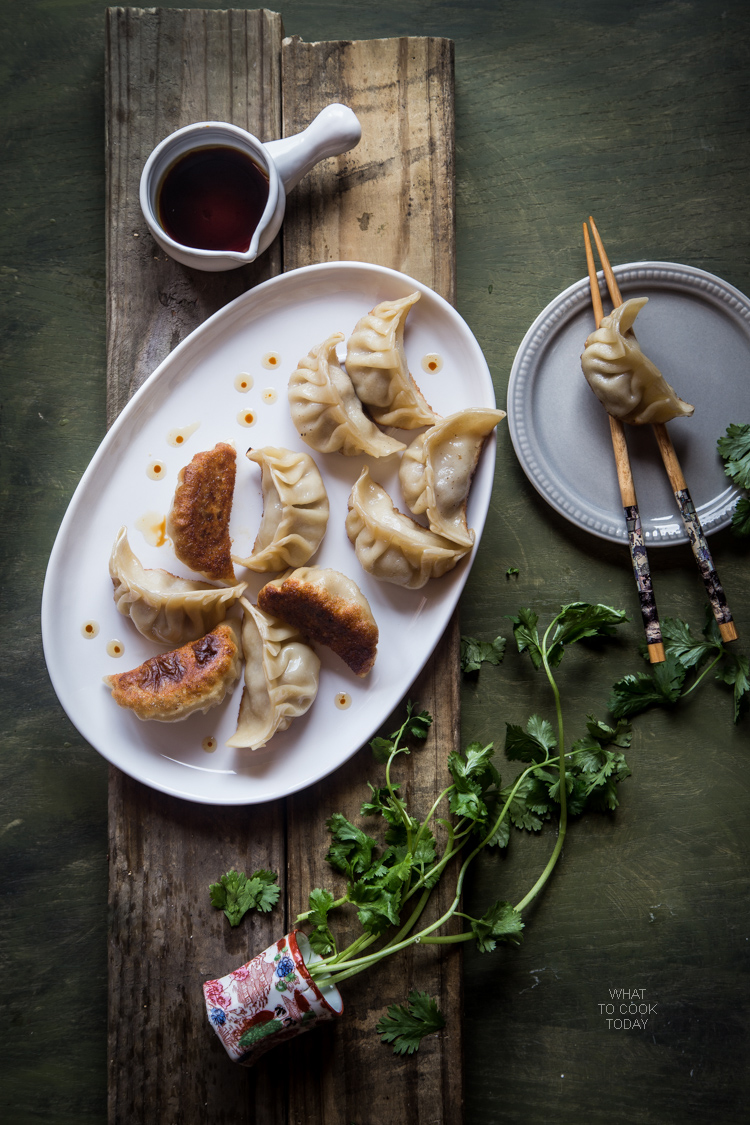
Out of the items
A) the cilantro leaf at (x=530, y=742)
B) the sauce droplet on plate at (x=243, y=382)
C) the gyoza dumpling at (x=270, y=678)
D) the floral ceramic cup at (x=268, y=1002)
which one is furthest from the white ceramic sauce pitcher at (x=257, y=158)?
the floral ceramic cup at (x=268, y=1002)

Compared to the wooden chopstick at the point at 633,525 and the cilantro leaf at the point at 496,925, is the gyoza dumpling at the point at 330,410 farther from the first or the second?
the cilantro leaf at the point at 496,925

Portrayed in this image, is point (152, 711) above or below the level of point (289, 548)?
below

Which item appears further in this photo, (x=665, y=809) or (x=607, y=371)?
(x=665, y=809)

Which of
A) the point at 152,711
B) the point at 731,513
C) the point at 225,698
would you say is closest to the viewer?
the point at 152,711

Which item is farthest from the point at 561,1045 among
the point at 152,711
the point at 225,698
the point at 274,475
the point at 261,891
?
the point at 274,475

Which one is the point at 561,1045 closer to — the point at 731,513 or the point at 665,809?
the point at 665,809

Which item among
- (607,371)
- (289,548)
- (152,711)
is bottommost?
(152,711)

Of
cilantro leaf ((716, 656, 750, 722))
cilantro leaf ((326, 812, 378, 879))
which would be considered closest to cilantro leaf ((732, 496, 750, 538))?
cilantro leaf ((716, 656, 750, 722))

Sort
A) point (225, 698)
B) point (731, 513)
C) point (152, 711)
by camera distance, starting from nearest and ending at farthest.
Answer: point (152, 711), point (225, 698), point (731, 513)
